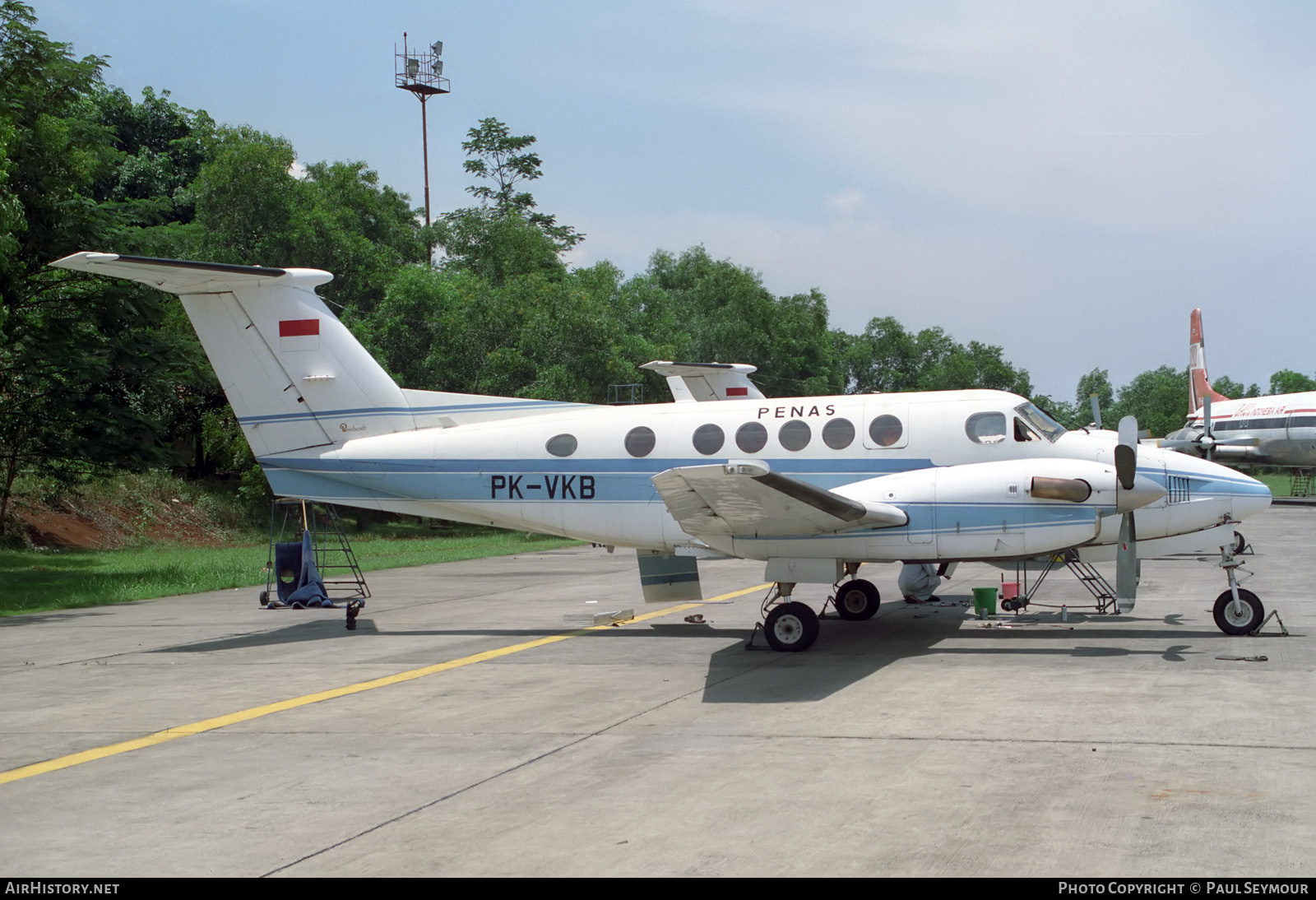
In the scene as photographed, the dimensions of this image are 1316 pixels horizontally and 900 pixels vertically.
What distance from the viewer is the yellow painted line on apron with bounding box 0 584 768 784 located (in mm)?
8062

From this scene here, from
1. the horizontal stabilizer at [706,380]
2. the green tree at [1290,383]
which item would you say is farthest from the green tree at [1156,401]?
the horizontal stabilizer at [706,380]

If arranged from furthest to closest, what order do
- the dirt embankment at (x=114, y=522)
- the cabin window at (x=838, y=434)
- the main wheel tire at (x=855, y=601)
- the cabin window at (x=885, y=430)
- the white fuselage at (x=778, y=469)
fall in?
the dirt embankment at (x=114, y=522)
the main wheel tire at (x=855, y=601)
the cabin window at (x=838, y=434)
the cabin window at (x=885, y=430)
the white fuselage at (x=778, y=469)

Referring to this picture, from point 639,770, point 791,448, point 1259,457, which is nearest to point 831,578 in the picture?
point 791,448

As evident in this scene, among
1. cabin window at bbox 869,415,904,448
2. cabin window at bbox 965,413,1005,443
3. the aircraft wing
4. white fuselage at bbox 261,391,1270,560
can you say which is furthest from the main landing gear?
cabin window at bbox 965,413,1005,443

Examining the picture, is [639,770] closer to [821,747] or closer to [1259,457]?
[821,747]

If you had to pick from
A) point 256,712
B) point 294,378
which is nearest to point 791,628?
point 256,712

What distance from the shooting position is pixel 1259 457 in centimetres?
4378

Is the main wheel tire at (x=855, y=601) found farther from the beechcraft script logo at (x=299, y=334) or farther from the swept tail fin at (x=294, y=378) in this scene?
the beechcraft script logo at (x=299, y=334)

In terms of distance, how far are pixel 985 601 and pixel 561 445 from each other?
5.98 meters

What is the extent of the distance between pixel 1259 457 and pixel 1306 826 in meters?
43.2

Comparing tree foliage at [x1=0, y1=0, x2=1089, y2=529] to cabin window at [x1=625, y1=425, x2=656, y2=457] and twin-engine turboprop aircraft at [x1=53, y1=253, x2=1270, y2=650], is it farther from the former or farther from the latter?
cabin window at [x1=625, y1=425, x2=656, y2=457]

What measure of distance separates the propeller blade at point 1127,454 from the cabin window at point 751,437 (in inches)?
165

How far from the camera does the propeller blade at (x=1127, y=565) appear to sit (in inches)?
490

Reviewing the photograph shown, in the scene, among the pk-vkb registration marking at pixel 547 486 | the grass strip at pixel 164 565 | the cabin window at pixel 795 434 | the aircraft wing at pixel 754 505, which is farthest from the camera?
the grass strip at pixel 164 565
